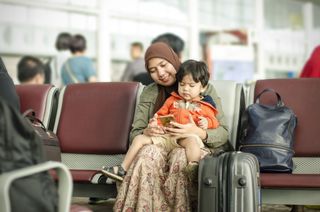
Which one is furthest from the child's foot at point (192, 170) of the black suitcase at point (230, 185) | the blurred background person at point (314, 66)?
the blurred background person at point (314, 66)

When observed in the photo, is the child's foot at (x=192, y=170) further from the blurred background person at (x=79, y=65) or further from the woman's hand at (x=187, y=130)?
the blurred background person at (x=79, y=65)

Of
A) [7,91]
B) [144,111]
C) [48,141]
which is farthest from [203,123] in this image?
[7,91]

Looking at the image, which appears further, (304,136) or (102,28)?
(102,28)

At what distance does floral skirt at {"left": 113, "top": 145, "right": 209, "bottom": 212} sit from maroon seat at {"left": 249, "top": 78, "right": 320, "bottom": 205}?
42 cm

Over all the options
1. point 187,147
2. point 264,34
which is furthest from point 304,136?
point 264,34

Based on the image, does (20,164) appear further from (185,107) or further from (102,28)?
(102,28)

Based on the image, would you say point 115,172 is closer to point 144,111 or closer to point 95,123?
point 144,111

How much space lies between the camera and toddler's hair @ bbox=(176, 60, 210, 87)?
3.73 m

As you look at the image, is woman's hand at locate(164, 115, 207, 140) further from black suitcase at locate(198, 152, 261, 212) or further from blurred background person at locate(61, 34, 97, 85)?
blurred background person at locate(61, 34, 97, 85)

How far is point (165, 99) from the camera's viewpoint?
13.2ft

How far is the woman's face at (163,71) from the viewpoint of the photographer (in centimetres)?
394

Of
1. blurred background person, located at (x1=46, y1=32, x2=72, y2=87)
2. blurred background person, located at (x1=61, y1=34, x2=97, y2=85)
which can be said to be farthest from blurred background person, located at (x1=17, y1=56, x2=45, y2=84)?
blurred background person, located at (x1=46, y1=32, x2=72, y2=87)

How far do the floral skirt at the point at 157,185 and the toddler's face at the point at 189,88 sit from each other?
13.4 inches

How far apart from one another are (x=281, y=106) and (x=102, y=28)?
507cm
